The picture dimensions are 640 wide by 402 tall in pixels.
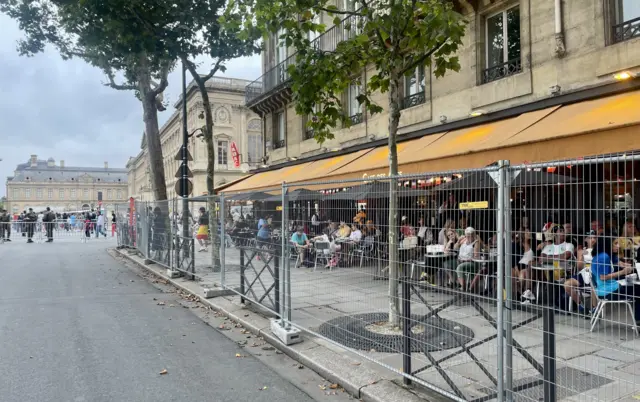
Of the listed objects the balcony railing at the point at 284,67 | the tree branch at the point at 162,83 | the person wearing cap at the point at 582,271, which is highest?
the balcony railing at the point at 284,67

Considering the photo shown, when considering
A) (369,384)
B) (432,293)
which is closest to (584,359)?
(432,293)

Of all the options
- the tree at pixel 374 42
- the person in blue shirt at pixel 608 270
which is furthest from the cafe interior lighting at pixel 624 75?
the person in blue shirt at pixel 608 270

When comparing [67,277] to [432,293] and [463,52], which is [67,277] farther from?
[463,52]

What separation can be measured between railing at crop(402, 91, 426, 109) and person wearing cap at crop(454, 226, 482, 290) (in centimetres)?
971

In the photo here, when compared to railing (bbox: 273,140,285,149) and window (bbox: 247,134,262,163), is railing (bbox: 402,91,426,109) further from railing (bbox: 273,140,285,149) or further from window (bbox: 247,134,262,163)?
window (bbox: 247,134,262,163)

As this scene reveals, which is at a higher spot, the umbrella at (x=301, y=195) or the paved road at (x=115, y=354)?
Answer: the umbrella at (x=301, y=195)

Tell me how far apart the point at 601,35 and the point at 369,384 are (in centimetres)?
783

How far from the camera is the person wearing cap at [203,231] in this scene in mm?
10352

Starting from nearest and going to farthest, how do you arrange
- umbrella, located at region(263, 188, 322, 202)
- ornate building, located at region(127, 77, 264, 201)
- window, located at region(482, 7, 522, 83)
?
umbrella, located at region(263, 188, 322, 202) < window, located at region(482, 7, 522, 83) < ornate building, located at region(127, 77, 264, 201)

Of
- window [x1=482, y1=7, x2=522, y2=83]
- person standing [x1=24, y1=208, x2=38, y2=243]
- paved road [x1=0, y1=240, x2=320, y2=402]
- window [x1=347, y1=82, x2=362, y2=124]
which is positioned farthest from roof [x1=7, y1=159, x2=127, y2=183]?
window [x1=482, y1=7, x2=522, y2=83]

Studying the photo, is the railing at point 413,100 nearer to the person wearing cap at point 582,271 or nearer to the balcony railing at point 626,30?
the balcony railing at point 626,30

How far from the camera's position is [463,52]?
11258 millimetres

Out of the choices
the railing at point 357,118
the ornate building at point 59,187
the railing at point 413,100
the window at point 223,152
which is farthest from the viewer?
the ornate building at point 59,187

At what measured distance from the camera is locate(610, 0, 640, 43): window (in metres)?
8.01
